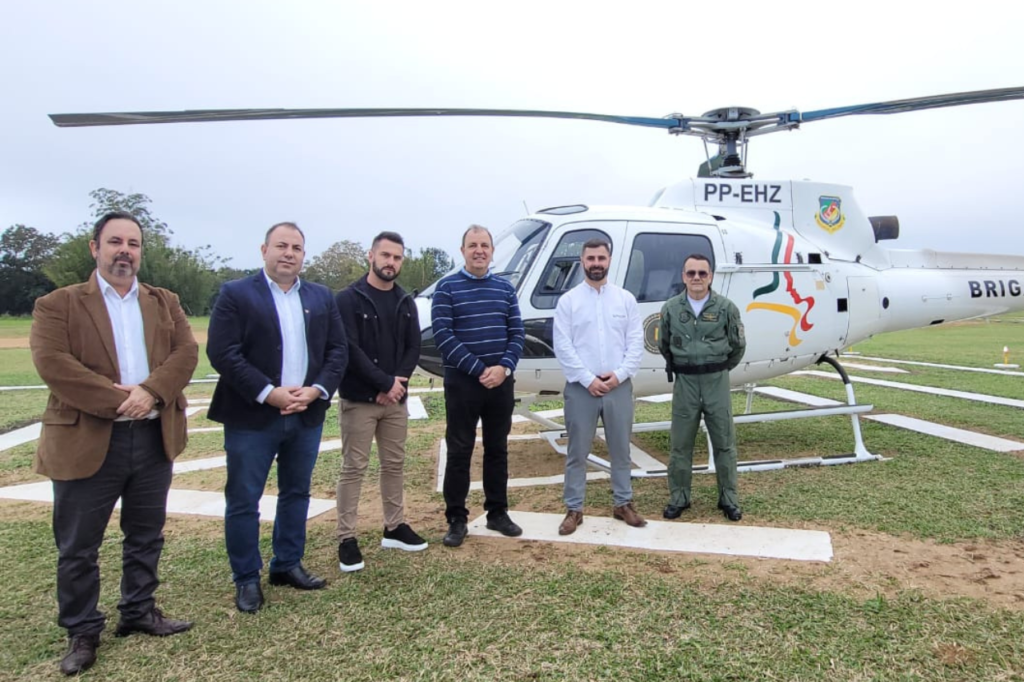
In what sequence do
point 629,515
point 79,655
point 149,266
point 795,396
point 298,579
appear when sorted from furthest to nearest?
point 149,266
point 795,396
point 629,515
point 298,579
point 79,655

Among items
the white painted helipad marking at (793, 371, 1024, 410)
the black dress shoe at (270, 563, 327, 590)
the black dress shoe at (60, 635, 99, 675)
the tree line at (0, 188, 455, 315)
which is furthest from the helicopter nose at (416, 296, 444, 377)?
the tree line at (0, 188, 455, 315)

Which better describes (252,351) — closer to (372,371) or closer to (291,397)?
(291,397)

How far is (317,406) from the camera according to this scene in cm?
336

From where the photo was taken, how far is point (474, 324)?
156 inches

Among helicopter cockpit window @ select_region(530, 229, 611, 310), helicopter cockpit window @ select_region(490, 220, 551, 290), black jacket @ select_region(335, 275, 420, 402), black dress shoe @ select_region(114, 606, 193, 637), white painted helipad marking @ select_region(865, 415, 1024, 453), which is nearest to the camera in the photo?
black dress shoe @ select_region(114, 606, 193, 637)

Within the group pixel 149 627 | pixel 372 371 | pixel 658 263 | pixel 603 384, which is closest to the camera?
pixel 149 627

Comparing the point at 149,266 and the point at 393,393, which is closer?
the point at 393,393

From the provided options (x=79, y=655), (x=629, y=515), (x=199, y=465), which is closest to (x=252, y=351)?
(x=79, y=655)

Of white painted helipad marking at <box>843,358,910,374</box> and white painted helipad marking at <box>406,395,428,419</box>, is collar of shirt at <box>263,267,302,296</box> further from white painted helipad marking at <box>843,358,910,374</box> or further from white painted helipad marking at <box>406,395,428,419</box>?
white painted helipad marking at <box>843,358,910,374</box>

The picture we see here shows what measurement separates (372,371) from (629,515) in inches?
79.7

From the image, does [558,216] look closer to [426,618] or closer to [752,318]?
[752,318]

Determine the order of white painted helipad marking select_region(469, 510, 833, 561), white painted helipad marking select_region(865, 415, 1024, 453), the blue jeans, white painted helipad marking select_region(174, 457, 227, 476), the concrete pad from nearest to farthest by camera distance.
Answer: the blue jeans < white painted helipad marking select_region(469, 510, 833, 561) < white painted helipad marking select_region(174, 457, 227, 476) < white painted helipad marking select_region(865, 415, 1024, 453) < the concrete pad

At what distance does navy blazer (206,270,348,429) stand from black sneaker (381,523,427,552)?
102 centimetres

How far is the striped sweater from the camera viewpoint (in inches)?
154
